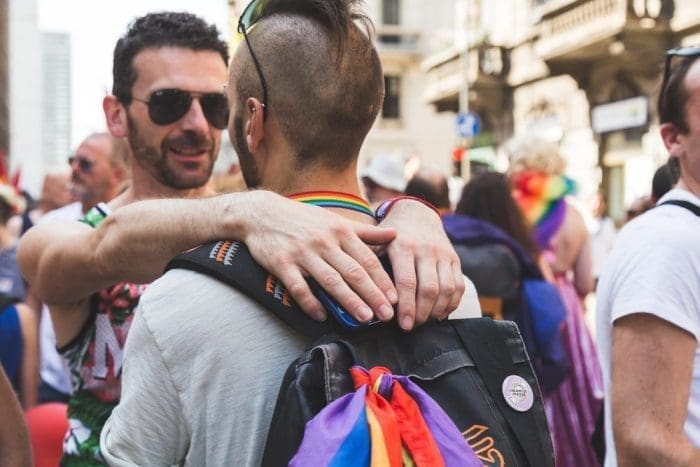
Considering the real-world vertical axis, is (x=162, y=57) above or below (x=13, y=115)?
below

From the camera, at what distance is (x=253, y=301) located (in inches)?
59.2

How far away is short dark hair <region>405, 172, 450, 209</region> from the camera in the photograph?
513 centimetres

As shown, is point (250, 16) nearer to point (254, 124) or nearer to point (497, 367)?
point (254, 124)

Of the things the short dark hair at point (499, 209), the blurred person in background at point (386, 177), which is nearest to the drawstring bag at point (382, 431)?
the short dark hair at point (499, 209)

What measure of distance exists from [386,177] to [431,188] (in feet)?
4.43

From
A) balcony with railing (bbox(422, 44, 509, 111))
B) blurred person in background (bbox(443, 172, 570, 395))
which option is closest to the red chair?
blurred person in background (bbox(443, 172, 570, 395))

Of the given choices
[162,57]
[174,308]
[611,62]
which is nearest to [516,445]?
[174,308]

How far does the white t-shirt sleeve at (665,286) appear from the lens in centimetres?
221

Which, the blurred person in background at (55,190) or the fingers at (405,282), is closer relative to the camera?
the fingers at (405,282)

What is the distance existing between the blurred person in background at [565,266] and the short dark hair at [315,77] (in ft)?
10.3

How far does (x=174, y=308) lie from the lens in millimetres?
1468

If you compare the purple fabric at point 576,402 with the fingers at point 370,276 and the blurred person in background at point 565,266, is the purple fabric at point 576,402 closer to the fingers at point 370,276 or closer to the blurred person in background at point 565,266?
the blurred person in background at point 565,266

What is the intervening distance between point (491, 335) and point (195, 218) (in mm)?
624

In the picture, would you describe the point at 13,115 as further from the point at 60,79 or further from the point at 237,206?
the point at 60,79
